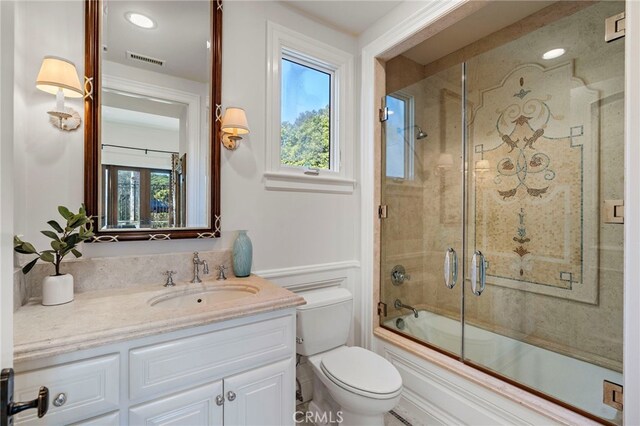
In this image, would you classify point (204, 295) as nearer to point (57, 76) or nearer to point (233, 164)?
point (233, 164)

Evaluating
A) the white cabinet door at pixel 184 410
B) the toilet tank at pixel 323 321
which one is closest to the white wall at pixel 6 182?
the white cabinet door at pixel 184 410

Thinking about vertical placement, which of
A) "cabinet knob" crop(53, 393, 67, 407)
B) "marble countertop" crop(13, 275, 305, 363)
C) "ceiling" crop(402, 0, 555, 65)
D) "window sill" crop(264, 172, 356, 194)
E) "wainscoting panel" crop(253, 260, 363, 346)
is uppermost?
"ceiling" crop(402, 0, 555, 65)

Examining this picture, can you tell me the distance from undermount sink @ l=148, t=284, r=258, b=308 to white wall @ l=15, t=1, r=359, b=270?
0.84ft

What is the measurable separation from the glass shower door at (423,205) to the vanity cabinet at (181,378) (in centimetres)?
116

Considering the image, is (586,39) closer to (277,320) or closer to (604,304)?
(604,304)

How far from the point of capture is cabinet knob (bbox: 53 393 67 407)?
34.4 inches

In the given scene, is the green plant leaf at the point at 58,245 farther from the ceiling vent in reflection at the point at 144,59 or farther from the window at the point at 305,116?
the window at the point at 305,116

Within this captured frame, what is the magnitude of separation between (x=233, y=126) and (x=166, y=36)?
579 mm

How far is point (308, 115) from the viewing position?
2076 mm

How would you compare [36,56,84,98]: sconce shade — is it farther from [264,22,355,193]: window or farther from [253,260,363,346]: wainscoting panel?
[253,260,363,346]: wainscoting panel

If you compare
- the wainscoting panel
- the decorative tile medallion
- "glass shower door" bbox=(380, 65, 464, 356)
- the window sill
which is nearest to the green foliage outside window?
the window sill

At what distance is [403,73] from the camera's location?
97.9 inches

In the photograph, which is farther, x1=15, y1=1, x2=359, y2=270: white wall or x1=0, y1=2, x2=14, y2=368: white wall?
x1=15, y1=1, x2=359, y2=270: white wall

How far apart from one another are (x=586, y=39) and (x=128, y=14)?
253cm
